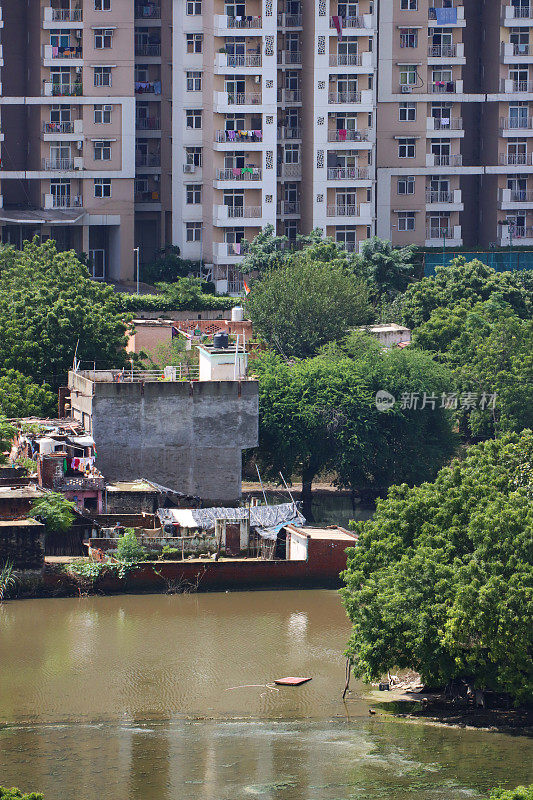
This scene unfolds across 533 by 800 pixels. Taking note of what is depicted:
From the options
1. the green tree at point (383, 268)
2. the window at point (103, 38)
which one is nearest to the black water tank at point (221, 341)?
the green tree at point (383, 268)

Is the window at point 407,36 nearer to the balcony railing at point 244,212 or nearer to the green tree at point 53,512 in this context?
the balcony railing at point 244,212

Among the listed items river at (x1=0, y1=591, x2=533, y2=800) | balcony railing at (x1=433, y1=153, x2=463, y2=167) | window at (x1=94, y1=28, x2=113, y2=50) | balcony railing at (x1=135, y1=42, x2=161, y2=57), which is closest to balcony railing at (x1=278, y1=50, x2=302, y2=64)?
balcony railing at (x1=135, y1=42, x2=161, y2=57)

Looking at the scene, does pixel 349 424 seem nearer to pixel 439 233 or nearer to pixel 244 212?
pixel 244 212

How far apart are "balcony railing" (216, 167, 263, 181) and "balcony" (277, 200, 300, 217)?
3086mm

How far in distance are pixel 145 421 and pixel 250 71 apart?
25.0 metres

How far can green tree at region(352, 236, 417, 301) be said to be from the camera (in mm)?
62094

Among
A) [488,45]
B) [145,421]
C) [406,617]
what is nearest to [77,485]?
[145,421]

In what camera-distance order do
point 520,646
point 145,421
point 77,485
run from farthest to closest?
point 145,421 < point 77,485 < point 520,646

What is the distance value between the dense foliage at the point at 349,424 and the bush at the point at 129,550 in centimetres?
746

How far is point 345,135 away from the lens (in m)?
66.5

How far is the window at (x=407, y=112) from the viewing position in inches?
2726

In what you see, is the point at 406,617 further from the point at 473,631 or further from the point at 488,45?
the point at 488,45

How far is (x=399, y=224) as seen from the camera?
69.9 meters

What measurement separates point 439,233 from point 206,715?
139 ft
